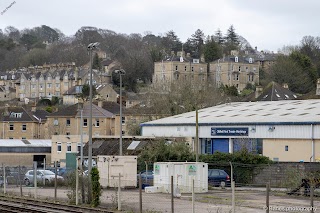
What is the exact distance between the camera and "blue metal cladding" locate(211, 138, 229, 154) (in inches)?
2280

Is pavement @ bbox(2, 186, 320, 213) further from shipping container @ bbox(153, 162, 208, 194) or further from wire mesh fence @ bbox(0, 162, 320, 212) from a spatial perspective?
shipping container @ bbox(153, 162, 208, 194)

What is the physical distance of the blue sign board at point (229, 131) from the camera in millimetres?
56338

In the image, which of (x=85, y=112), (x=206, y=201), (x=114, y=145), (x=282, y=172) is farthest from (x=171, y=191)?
(x=85, y=112)

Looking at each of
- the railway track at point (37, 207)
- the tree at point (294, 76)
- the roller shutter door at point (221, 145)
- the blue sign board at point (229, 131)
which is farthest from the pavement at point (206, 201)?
the tree at point (294, 76)

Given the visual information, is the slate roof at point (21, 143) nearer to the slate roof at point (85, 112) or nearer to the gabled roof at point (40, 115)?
the slate roof at point (85, 112)

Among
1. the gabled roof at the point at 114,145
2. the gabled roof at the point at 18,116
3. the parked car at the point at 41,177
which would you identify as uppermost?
the gabled roof at the point at 18,116

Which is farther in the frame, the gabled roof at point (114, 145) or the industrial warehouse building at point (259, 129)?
the gabled roof at point (114, 145)

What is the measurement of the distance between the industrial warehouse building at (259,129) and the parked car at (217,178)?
23.4 feet

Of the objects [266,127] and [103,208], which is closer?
[103,208]

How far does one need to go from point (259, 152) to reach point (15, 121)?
194ft

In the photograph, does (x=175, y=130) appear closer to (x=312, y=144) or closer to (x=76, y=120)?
(x=312, y=144)

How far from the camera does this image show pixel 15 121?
107 m

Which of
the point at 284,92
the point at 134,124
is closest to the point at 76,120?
the point at 134,124

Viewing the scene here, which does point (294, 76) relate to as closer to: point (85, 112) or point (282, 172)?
point (85, 112)
